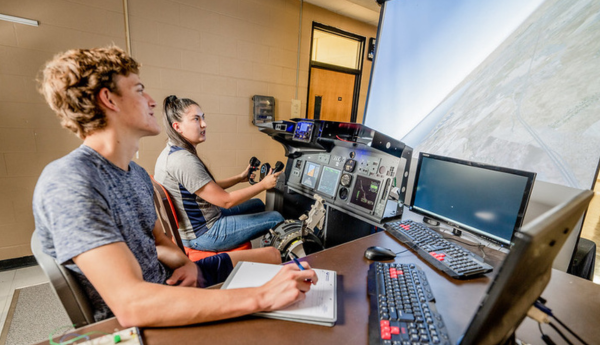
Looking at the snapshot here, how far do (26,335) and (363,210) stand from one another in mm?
2317

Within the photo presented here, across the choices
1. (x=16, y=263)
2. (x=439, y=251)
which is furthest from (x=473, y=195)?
(x=16, y=263)

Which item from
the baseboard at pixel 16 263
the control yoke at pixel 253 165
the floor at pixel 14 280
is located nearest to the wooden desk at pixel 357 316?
the control yoke at pixel 253 165

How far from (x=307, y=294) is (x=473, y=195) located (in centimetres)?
92

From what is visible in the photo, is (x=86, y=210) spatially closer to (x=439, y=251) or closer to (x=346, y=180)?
(x=439, y=251)

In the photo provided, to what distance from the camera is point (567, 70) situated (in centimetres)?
131

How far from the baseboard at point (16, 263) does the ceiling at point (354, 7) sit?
13.5 ft

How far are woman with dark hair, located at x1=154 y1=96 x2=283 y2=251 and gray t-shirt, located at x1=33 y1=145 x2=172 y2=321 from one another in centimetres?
67

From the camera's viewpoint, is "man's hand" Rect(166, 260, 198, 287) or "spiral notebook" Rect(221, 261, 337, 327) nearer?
"spiral notebook" Rect(221, 261, 337, 327)

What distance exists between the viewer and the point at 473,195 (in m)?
1.19

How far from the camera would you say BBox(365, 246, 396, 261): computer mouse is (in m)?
1.07

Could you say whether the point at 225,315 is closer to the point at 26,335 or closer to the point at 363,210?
the point at 363,210

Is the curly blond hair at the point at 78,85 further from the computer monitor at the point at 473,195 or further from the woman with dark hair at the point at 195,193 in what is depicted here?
the computer monitor at the point at 473,195

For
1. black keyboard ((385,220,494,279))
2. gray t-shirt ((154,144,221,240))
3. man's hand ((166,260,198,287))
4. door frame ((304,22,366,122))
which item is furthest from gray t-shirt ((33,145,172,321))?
door frame ((304,22,366,122))

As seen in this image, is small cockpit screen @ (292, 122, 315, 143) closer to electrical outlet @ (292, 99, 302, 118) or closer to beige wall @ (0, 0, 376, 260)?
beige wall @ (0, 0, 376, 260)
